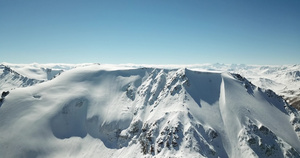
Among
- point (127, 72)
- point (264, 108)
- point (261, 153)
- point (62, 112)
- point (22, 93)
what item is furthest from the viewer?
point (127, 72)

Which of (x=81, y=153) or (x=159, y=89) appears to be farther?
(x=159, y=89)

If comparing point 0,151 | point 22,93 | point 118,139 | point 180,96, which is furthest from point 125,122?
point 22,93

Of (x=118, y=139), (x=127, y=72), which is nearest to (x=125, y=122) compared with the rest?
(x=118, y=139)

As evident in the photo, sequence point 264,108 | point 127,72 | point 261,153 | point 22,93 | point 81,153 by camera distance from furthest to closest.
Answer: point 127,72 < point 22,93 < point 264,108 < point 81,153 < point 261,153

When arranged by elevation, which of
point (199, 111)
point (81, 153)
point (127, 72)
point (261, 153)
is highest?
point (127, 72)

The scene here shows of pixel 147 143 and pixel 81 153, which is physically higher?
pixel 147 143

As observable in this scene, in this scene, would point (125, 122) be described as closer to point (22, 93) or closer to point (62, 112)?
point (62, 112)

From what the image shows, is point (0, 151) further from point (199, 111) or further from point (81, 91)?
point (199, 111)
